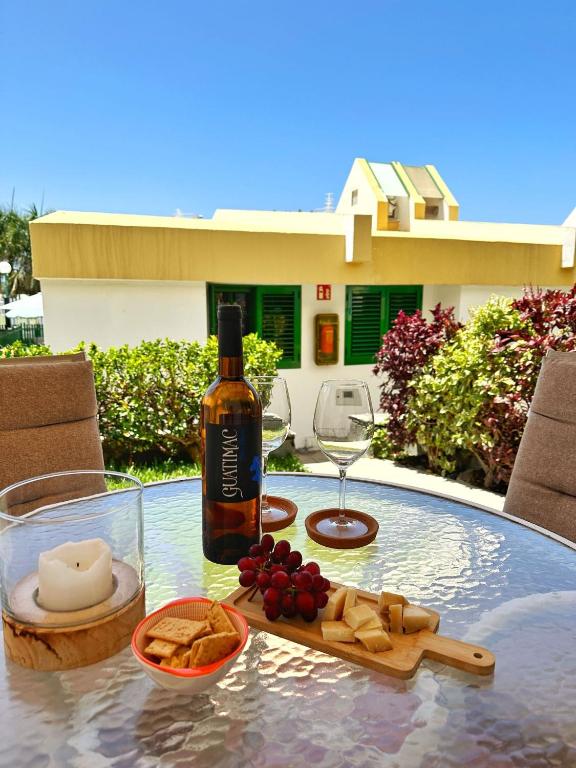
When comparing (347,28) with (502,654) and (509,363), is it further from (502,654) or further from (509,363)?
(502,654)

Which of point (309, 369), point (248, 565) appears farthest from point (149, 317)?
point (248, 565)

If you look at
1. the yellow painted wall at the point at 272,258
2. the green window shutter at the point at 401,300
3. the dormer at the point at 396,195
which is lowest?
the green window shutter at the point at 401,300

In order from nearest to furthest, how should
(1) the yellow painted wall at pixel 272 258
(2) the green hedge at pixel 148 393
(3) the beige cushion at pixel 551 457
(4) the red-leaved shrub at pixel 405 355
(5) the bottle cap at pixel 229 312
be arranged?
(5) the bottle cap at pixel 229 312, (3) the beige cushion at pixel 551 457, (2) the green hedge at pixel 148 393, (4) the red-leaved shrub at pixel 405 355, (1) the yellow painted wall at pixel 272 258

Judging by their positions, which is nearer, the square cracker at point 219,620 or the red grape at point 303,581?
the square cracker at point 219,620

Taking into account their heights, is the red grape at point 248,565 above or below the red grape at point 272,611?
above

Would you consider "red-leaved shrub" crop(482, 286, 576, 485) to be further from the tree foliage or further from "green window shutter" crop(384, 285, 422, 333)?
the tree foliage

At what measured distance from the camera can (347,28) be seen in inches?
1203

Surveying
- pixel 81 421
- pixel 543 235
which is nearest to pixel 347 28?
pixel 543 235

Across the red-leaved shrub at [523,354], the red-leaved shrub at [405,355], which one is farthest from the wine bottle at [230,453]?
the red-leaved shrub at [405,355]

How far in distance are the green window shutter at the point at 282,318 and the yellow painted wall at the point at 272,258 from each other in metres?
0.32

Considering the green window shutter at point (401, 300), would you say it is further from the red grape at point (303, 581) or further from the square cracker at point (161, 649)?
the square cracker at point (161, 649)

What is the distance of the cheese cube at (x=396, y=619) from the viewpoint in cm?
88

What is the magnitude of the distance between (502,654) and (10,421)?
6.06ft

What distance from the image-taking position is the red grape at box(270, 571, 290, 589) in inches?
36.2
